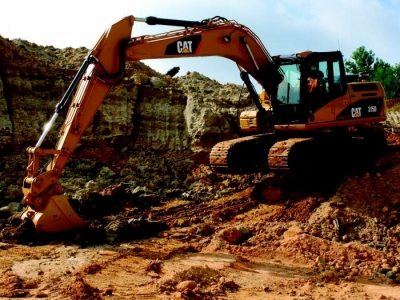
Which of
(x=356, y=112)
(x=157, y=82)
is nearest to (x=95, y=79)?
(x=356, y=112)

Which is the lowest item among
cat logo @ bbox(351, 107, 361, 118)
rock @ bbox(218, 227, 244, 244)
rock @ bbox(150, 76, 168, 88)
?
rock @ bbox(218, 227, 244, 244)

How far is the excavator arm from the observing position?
25.2 ft

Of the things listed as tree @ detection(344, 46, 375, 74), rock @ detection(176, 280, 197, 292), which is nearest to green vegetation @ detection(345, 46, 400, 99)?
tree @ detection(344, 46, 375, 74)

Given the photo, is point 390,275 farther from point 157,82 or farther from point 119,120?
point 157,82

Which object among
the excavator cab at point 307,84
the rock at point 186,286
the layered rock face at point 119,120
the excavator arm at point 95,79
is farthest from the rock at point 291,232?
the layered rock face at point 119,120

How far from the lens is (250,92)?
1050 centimetres

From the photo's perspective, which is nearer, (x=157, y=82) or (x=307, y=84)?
(x=307, y=84)

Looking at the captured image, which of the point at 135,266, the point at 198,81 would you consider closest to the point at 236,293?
the point at 135,266

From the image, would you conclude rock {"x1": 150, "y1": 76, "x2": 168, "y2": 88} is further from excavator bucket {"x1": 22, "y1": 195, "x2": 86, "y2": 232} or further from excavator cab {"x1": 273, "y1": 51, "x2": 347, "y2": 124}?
excavator bucket {"x1": 22, "y1": 195, "x2": 86, "y2": 232}

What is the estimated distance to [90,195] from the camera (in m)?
9.88

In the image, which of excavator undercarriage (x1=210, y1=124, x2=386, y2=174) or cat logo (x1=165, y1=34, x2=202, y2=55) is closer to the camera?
cat logo (x1=165, y1=34, x2=202, y2=55)

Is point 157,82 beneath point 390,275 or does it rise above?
above

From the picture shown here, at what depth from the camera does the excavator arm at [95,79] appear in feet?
25.2

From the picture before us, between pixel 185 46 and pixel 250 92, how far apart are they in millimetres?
2052
